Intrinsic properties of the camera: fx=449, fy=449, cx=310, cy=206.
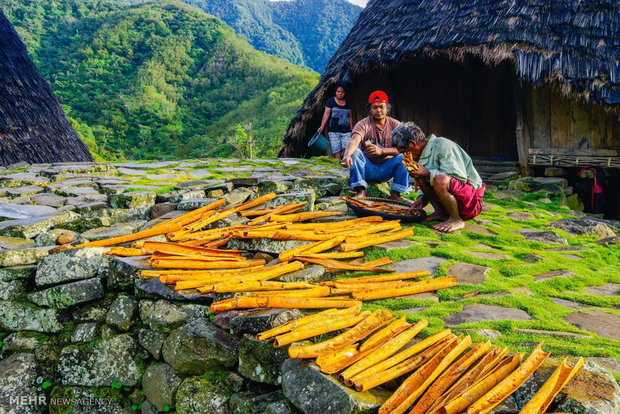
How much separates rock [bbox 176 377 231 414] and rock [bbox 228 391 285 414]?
0.06m

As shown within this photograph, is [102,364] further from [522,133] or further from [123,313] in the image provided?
[522,133]

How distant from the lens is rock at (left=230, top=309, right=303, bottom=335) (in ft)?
6.52

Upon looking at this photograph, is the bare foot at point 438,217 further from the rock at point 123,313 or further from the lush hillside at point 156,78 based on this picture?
the lush hillside at point 156,78

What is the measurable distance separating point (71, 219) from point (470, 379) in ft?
10.9

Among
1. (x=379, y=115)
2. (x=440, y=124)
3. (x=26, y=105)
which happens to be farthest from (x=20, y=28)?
(x=379, y=115)

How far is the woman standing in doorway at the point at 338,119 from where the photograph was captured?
7926 mm

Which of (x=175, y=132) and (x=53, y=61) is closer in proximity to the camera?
(x=175, y=132)

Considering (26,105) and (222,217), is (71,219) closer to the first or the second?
(222,217)

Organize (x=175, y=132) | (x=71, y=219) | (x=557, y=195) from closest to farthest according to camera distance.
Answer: (x=71, y=219)
(x=557, y=195)
(x=175, y=132)

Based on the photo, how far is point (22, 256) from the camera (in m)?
2.79

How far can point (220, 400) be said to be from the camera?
2.05 metres

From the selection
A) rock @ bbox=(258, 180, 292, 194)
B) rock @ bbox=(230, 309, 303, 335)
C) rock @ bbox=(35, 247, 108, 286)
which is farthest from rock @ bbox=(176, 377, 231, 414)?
rock @ bbox=(258, 180, 292, 194)

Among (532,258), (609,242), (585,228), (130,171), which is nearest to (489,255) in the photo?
(532,258)

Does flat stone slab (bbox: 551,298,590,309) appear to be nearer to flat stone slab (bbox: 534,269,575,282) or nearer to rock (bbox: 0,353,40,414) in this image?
flat stone slab (bbox: 534,269,575,282)
